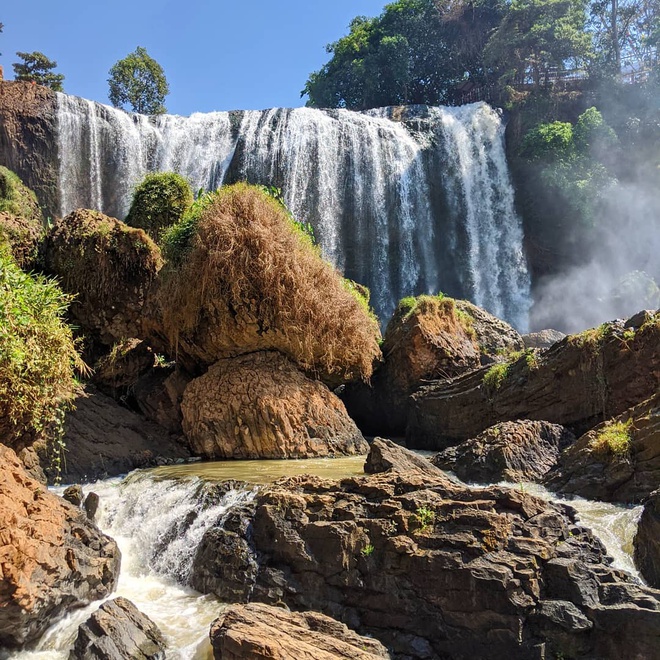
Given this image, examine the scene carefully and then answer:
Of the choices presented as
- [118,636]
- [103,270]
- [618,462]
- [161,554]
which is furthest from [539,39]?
[118,636]

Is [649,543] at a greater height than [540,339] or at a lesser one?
lesser

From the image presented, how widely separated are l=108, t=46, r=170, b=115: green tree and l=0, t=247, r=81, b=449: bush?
33787 mm

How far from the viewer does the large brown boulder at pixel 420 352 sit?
11.7m

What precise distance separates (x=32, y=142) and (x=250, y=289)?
638 inches

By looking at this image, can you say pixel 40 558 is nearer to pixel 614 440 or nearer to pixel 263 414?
pixel 263 414

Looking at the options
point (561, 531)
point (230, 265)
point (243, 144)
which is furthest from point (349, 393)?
point (243, 144)

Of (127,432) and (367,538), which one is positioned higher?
(127,432)

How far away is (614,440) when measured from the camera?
6.39 metres

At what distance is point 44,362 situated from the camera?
5.84 m

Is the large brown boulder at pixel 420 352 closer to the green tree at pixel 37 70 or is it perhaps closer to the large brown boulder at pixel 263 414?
the large brown boulder at pixel 263 414

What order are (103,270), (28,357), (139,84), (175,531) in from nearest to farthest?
(28,357) → (175,531) → (103,270) → (139,84)

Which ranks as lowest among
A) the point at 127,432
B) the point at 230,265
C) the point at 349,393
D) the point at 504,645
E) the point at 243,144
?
the point at 504,645

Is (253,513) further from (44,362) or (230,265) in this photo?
(230,265)

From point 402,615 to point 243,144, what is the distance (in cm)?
2085
